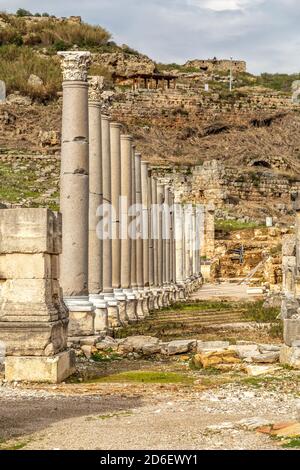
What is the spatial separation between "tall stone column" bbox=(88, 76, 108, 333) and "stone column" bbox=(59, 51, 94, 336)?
1.60m

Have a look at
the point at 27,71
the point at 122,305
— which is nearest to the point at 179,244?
the point at 122,305

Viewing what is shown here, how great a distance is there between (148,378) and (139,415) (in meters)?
2.92

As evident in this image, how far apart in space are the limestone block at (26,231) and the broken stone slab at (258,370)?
2716 mm

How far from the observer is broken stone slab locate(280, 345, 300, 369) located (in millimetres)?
12031

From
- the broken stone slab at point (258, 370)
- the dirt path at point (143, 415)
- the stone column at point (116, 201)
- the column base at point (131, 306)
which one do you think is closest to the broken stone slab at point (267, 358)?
the broken stone slab at point (258, 370)

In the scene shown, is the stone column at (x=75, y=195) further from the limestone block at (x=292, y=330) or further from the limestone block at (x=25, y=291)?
the limestone block at (x=292, y=330)

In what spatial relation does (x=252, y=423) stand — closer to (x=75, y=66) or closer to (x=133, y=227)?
(x=75, y=66)

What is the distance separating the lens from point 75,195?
1527 centimetres

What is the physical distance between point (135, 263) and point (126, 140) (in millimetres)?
3526

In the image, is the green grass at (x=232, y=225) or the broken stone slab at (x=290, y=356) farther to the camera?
the green grass at (x=232, y=225)

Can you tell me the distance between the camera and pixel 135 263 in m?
25.8

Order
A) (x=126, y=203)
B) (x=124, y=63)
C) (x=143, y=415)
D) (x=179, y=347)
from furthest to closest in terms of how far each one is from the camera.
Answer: (x=124, y=63) < (x=126, y=203) < (x=179, y=347) < (x=143, y=415)

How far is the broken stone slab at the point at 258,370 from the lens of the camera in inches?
461

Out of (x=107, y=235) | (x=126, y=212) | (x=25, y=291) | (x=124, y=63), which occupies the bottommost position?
(x=25, y=291)
